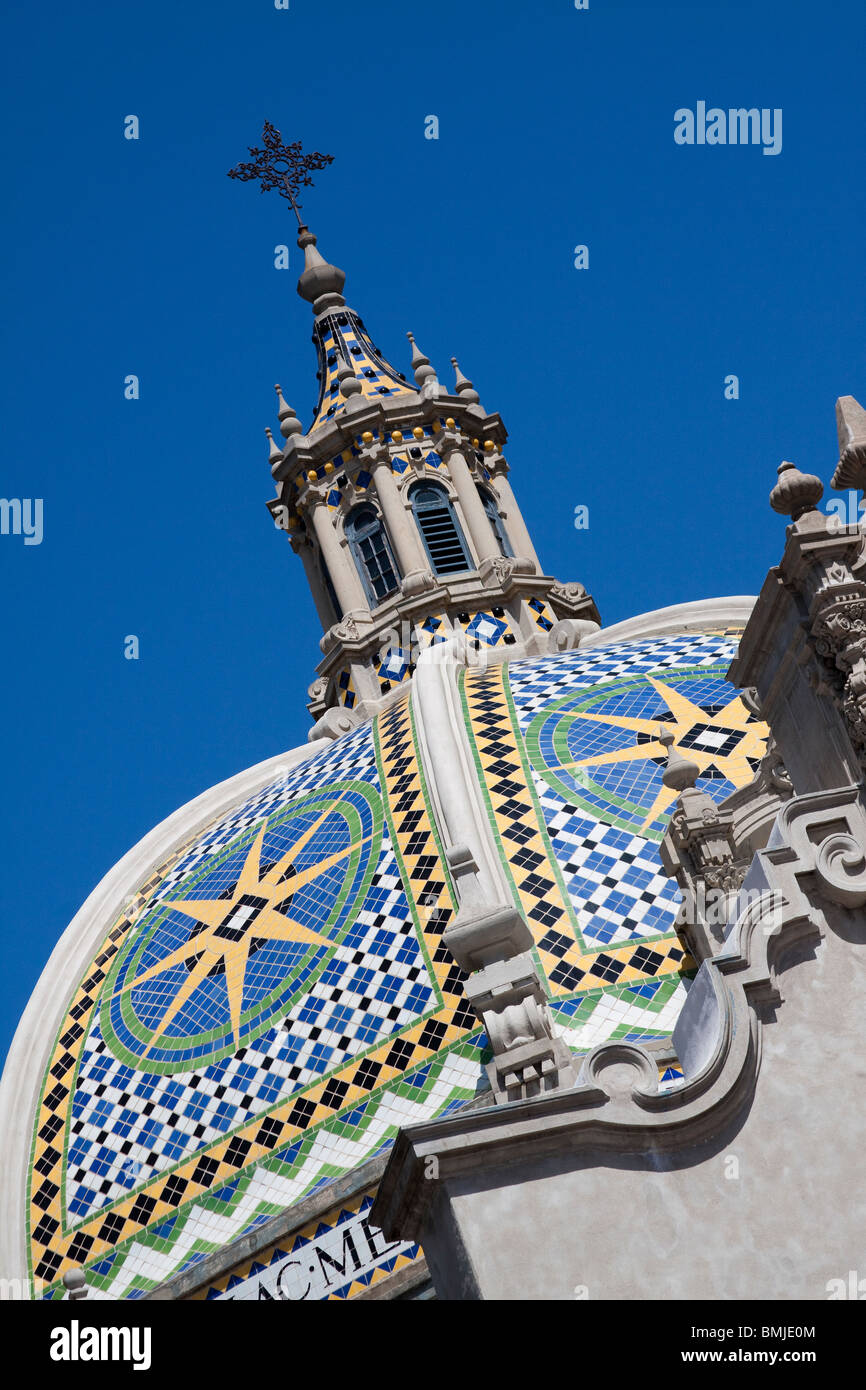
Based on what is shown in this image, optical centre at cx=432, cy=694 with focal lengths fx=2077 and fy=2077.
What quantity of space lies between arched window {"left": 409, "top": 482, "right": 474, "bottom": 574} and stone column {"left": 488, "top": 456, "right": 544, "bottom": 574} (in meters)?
1.04

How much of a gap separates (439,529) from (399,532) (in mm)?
735

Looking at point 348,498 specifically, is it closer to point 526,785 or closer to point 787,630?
point 526,785

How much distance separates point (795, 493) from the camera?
31.3 feet

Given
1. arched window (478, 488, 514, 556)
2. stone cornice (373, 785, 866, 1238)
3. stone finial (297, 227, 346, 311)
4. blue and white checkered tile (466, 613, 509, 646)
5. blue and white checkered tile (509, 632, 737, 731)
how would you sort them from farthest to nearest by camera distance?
stone finial (297, 227, 346, 311) → arched window (478, 488, 514, 556) → blue and white checkered tile (466, 613, 509, 646) → blue and white checkered tile (509, 632, 737, 731) → stone cornice (373, 785, 866, 1238)

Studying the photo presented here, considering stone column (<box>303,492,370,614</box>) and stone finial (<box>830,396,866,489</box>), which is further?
stone column (<box>303,492,370,614</box>)

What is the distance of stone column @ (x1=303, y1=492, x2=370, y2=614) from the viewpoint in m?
27.7

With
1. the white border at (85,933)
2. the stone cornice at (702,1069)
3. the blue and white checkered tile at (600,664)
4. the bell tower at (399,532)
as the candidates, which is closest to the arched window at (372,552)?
the bell tower at (399,532)

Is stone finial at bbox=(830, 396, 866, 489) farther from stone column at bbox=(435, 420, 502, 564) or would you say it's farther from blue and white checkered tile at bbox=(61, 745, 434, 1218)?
stone column at bbox=(435, 420, 502, 564)

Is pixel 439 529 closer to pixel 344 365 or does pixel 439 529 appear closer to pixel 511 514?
pixel 511 514

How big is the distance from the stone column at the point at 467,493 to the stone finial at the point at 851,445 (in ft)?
57.0

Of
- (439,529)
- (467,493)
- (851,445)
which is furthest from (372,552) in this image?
(851,445)

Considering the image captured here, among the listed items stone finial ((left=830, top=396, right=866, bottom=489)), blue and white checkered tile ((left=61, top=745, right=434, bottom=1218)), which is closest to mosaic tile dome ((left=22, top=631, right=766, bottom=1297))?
blue and white checkered tile ((left=61, top=745, right=434, bottom=1218))
